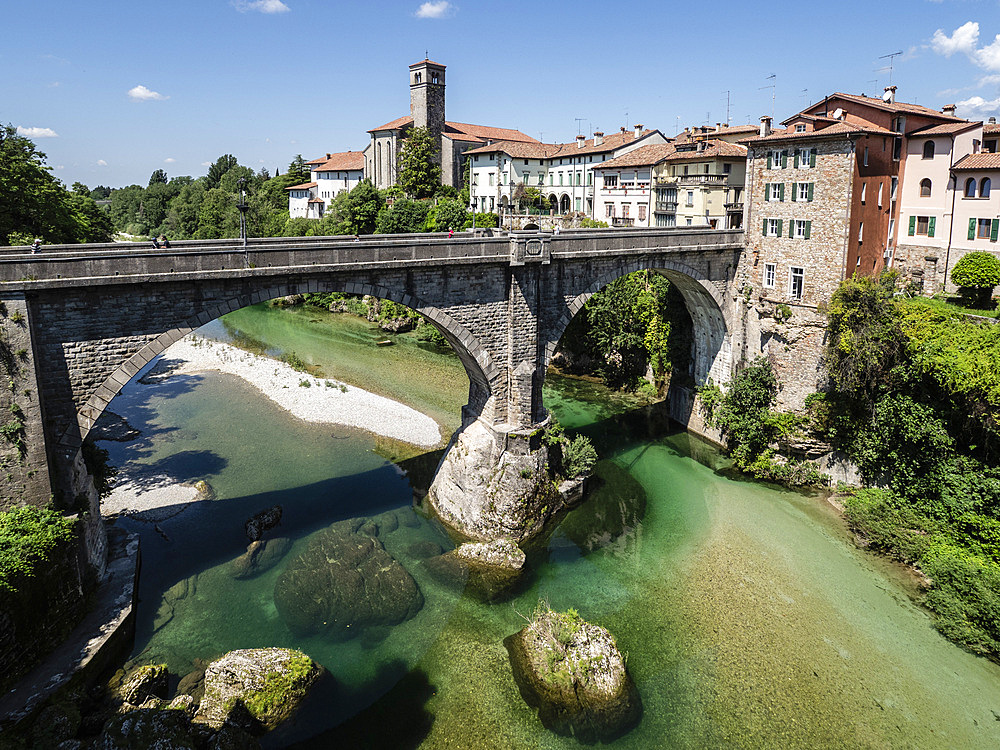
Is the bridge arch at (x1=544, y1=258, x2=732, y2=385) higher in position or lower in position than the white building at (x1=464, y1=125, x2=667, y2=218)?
lower

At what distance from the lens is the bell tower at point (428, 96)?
276 ft

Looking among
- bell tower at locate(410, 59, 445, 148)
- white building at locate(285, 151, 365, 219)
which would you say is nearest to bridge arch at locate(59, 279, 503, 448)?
bell tower at locate(410, 59, 445, 148)

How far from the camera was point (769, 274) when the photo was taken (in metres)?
30.5

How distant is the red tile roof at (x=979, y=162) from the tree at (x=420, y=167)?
60.2 metres

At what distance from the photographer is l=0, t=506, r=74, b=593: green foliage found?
597 inches

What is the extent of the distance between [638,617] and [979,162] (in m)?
27.0

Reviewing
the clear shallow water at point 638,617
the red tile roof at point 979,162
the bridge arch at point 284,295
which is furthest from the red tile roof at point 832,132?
the bridge arch at point 284,295

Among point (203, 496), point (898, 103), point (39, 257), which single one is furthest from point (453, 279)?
point (898, 103)

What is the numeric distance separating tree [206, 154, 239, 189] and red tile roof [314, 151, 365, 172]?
37.1m

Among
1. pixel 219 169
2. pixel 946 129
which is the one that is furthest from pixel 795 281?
pixel 219 169

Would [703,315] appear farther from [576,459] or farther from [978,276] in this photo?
[576,459]

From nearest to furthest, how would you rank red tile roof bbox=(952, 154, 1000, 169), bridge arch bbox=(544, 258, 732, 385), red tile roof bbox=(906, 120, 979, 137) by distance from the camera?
red tile roof bbox=(952, 154, 1000, 169)
red tile roof bbox=(906, 120, 979, 137)
bridge arch bbox=(544, 258, 732, 385)

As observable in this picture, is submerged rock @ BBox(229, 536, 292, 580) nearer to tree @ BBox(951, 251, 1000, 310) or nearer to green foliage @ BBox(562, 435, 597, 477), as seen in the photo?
green foliage @ BBox(562, 435, 597, 477)

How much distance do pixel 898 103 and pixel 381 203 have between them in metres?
58.0
